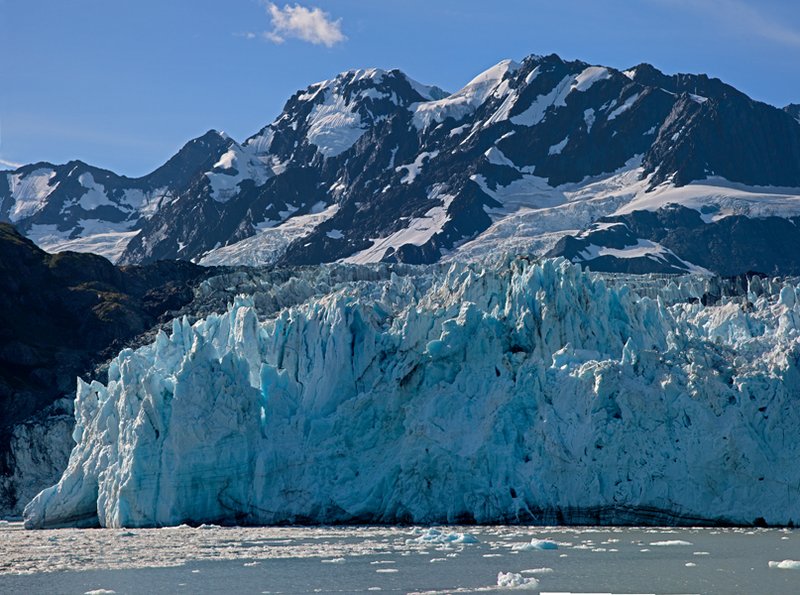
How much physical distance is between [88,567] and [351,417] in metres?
14.9

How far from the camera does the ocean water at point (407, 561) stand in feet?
122

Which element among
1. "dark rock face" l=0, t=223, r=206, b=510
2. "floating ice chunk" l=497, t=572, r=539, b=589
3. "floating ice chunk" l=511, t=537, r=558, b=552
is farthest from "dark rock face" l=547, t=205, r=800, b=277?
"floating ice chunk" l=497, t=572, r=539, b=589

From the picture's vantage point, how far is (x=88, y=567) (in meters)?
42.2

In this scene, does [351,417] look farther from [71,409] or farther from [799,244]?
[799,244]

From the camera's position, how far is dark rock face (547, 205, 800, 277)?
18212 cm

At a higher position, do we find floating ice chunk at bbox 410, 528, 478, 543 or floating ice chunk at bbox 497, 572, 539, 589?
floating ice chunk at bbox 410, 528, 478, 543

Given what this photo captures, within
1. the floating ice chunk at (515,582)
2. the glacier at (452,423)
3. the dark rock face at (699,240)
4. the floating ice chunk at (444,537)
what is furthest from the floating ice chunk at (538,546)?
the dark rock face at (699,240)

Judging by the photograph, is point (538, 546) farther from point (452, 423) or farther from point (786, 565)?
point (452, 423)

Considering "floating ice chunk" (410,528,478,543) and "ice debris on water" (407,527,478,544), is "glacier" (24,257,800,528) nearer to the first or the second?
"ice debris on water" (407,527,478,544)

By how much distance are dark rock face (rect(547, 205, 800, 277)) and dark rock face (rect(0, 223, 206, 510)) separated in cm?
7444

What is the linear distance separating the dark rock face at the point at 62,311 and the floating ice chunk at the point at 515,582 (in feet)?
168

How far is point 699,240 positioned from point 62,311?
10736cm

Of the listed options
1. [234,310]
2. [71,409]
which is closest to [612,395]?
[234,310]

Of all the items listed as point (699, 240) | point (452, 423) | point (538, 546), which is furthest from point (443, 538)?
point (699, 240)
